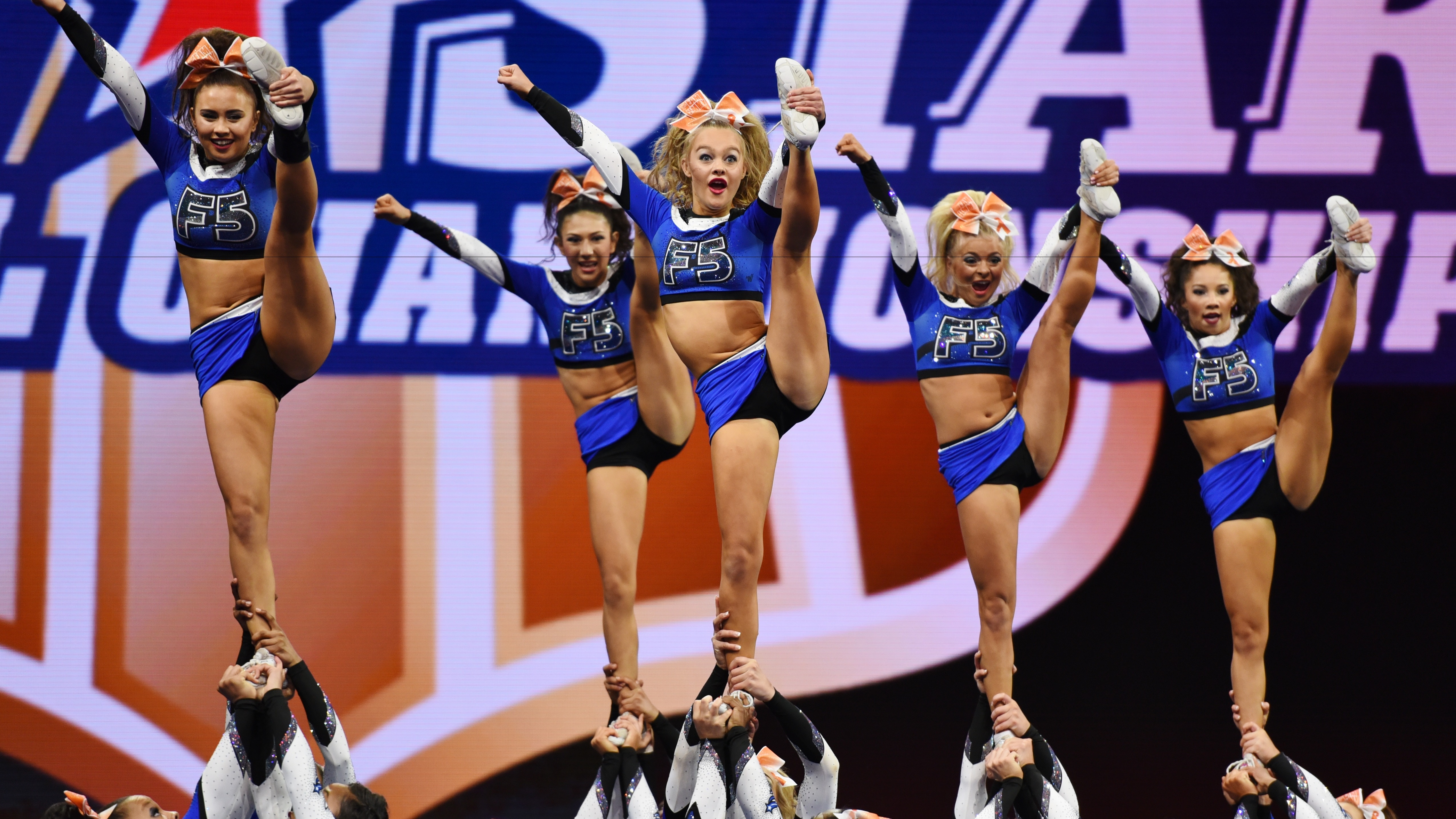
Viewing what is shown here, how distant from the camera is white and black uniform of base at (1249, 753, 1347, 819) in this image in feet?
13.5

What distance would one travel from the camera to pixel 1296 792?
13.5 ft

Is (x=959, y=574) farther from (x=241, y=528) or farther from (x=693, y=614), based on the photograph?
(x=241, y=528)

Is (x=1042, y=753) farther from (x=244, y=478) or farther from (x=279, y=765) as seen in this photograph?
(x=244, y=478)

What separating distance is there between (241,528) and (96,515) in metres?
1.11

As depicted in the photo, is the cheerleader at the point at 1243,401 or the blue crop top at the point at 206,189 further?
the cheerleader at the point at 1243,401

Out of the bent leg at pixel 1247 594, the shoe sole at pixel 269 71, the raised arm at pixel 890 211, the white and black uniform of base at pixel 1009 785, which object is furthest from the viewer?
the bent leg at pixel 1247 594

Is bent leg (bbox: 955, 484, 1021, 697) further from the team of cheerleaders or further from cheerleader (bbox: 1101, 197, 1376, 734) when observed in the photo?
cheerleader (bbox: 1101, 197, 1376, 734)

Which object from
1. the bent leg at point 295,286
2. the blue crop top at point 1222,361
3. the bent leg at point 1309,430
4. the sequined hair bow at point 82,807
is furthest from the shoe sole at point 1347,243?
the sequined hair bow at point 82,807

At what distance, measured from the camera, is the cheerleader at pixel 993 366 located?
4223 mm

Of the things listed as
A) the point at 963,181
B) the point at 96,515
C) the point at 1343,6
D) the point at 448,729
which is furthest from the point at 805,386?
the point at 1343,6

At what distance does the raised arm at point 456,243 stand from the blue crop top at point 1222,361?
2092 mm

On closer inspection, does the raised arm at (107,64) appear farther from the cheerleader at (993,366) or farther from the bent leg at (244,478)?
the cheerleader at (993,366)

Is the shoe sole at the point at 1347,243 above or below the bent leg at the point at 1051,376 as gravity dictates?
above

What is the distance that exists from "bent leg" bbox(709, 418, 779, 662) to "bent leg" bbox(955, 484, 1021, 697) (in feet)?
2.24
